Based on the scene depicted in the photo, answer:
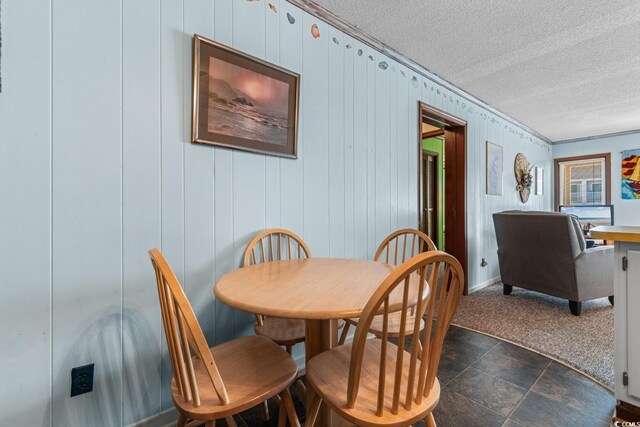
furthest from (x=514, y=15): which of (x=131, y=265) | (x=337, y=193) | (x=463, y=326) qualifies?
(x=131, y=265)

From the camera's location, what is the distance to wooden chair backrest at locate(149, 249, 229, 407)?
0.77 metres

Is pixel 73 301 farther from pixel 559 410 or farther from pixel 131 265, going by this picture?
pixel 559 410

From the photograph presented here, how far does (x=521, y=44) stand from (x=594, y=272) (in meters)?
2.16

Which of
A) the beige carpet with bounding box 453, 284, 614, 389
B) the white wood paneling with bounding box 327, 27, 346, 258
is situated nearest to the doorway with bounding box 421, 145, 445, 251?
the beige carpet with bounding box 453, 284, 614, 389

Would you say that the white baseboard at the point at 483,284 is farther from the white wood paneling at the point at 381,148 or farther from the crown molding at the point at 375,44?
the crown molding at the point at 375,44

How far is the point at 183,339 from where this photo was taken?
80 cm

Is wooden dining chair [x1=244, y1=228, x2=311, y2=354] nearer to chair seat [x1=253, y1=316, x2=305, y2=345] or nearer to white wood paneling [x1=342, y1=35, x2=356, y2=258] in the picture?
chair seat [x1=253, y1=316, x2=305, y2=345]

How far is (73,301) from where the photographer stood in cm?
116

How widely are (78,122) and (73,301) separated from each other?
2.34 ft

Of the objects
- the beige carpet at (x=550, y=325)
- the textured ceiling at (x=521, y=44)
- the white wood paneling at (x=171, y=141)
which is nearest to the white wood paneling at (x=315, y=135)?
the textured ceiling at (x=521, y=44)

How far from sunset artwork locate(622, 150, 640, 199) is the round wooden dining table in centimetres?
591

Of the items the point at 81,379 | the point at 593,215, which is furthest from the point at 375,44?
the point at 593,215

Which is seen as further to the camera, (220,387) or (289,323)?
(289,323)

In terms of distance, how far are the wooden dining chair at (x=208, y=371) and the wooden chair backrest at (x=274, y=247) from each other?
0.58 metres
